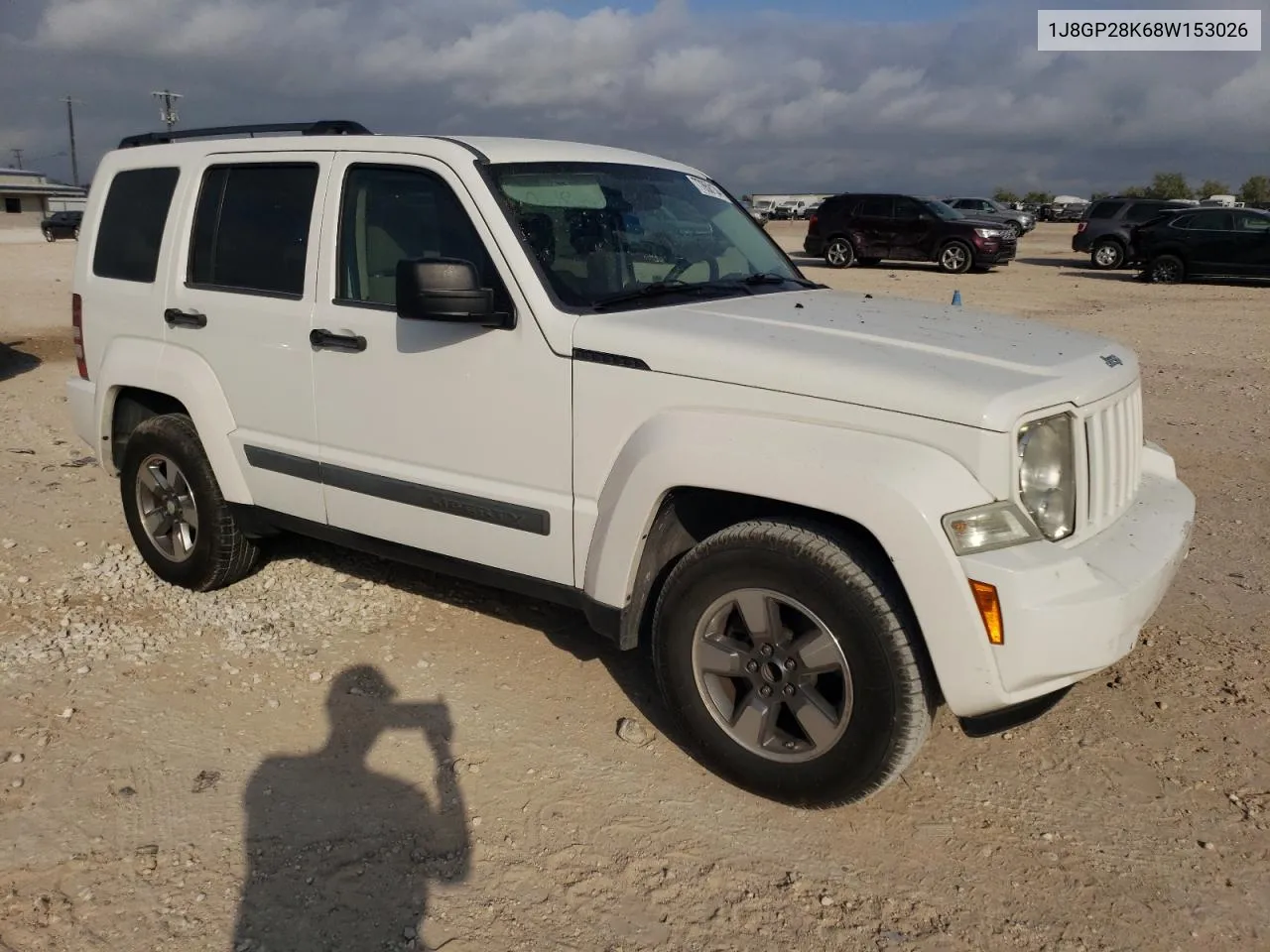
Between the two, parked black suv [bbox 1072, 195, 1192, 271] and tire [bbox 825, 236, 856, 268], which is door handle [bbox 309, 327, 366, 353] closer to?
tire [bbox 825, 236, 856, 268]

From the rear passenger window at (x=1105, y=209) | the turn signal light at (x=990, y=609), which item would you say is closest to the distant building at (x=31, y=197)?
the rear passenger window at (x=1105, y=209)

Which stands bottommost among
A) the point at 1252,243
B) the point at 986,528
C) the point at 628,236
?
the point at 986,528

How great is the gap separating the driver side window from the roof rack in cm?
30

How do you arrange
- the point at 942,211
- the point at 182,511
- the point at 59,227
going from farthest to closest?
the point at 59,227
the point at 942,211
the point at 182,511

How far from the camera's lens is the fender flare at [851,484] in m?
2.77

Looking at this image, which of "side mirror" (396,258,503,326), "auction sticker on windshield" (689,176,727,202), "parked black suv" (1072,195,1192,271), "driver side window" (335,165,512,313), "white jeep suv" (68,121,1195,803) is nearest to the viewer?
"white jeep suv" (68,121,1195,803)

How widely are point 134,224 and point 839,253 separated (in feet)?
70.9

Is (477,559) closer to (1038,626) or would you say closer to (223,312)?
(223,312)

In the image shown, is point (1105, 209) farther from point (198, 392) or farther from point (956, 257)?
point (198, 392)

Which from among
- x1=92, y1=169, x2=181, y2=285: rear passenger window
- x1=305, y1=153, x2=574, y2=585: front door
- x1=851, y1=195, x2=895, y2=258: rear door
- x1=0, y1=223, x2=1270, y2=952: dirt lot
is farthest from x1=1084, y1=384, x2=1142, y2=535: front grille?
x1=851, y1=195, x2=895, y2=258: rear door

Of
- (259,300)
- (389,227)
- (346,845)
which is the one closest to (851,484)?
(346,845)

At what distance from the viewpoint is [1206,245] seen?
20219 millimetres

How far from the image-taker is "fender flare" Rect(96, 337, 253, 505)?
4469mm

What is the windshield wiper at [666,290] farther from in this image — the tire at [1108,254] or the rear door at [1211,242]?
the tire at [1108,254]
